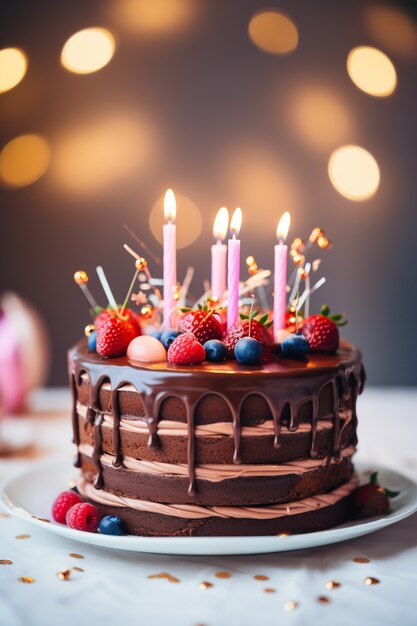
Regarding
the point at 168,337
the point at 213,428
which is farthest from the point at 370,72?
the point at 213,428

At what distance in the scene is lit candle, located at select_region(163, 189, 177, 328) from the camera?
2.24 meters

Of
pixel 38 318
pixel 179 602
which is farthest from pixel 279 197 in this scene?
pixel 179 602

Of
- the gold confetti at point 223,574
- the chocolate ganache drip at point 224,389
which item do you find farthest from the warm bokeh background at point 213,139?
the gold confetti at point 223,574

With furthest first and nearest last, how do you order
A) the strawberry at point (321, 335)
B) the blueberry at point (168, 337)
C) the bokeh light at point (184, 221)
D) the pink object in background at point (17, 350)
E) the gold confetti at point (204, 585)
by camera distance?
1. the bokeh light at point (184, 221)
2. the pink object in background at point (17, 350)
3. the strawberry at point (321, 335)
4. the blueberry at point (168, 337)
5. the gold confetti at point (204, 585)

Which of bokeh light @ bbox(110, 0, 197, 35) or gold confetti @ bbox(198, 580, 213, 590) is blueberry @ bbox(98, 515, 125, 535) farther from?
bokeh light @ bbox(110, 0, 197, 35)

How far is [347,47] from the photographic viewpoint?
166 inches

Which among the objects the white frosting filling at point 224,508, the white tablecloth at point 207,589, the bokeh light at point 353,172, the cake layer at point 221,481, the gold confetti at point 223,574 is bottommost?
the white tablecloth at point 207,589

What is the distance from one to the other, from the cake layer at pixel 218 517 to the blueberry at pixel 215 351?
0.40 metres

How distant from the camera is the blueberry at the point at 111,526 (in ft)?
6.73

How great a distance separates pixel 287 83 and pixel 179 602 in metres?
3.23

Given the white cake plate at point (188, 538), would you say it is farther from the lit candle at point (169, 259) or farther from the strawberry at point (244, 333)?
the lit candle at point (169, 259)

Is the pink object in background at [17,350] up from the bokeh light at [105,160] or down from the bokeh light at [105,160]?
down

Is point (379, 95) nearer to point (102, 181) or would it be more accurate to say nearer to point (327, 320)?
point (102, 181)

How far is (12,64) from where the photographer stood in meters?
4.14
